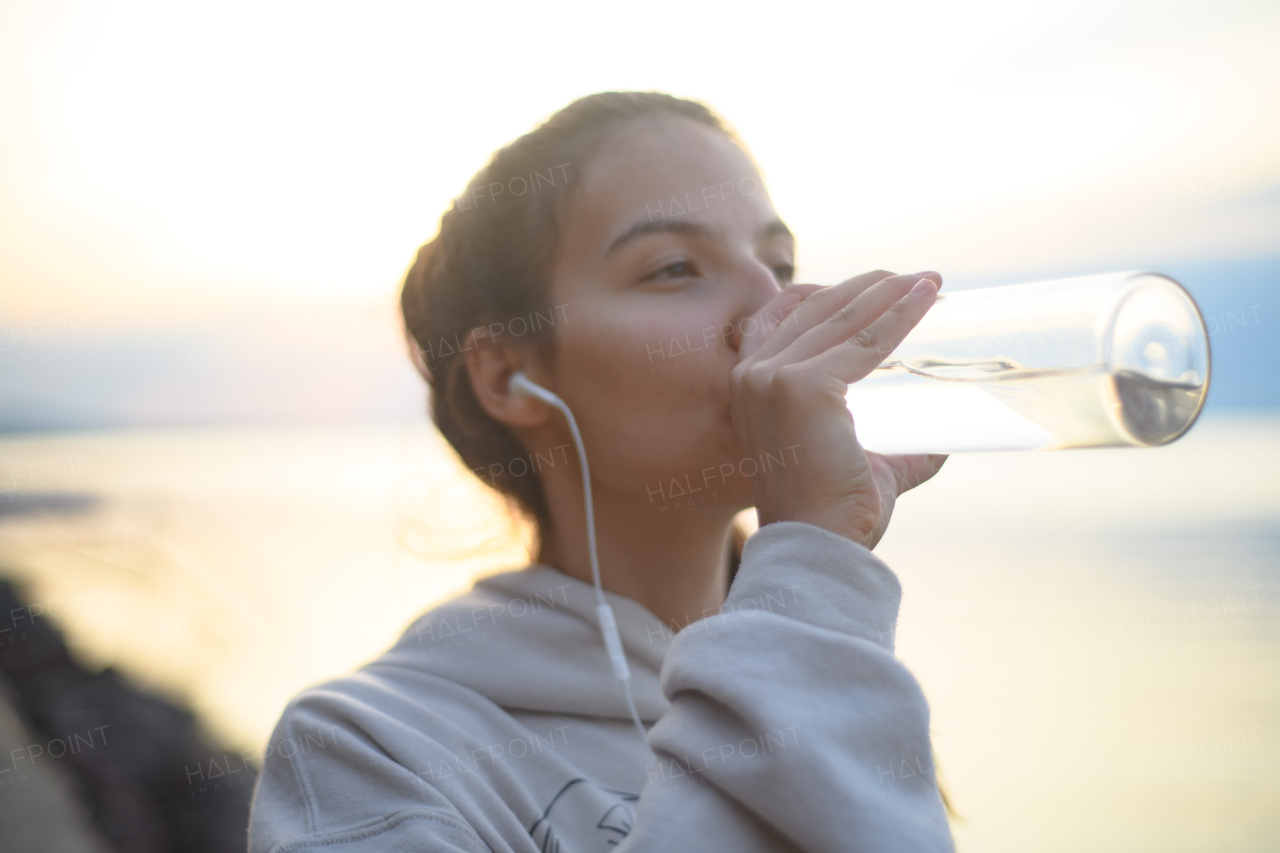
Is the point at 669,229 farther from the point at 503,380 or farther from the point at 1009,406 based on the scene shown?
the point at 1009,406

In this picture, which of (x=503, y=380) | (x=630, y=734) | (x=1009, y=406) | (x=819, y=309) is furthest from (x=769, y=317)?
(x=630, y=734)

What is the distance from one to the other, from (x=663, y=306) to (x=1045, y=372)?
401mm

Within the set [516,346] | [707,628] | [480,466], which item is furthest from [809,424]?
[480,466]

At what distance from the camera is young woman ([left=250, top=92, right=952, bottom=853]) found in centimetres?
67

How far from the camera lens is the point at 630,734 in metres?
0.99

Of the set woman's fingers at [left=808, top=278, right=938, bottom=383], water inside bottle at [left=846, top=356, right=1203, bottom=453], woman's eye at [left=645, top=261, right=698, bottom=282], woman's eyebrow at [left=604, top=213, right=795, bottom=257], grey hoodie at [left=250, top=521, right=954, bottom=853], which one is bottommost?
grey hoodie at [left=250, top=521, right=954, bottom=853]

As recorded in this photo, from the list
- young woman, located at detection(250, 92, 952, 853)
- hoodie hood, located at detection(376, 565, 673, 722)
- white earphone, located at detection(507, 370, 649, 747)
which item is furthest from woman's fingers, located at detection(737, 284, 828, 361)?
hoodie hood, located at detection(376, 565, 673, 722)

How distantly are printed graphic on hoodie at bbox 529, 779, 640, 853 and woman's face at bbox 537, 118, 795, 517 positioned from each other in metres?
0.33

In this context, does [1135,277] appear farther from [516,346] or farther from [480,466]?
[480,466]

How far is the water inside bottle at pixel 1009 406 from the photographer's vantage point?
2.44 feet

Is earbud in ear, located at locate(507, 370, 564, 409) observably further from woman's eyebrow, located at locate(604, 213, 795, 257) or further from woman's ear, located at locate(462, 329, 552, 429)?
woman's eyebrow, located at locate(604, 213, 795, 257)

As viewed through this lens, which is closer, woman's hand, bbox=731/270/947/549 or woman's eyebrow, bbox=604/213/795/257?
woman's hand, bbox=731/270/947/549

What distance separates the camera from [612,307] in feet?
3.18

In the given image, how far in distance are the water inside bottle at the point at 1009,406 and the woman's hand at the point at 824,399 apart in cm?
10
